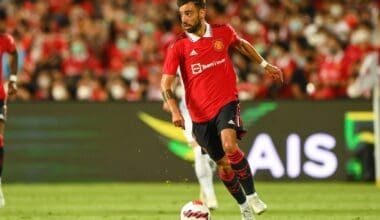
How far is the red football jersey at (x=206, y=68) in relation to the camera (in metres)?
11.3

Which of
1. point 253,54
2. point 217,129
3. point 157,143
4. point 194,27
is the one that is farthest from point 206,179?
point 157,143

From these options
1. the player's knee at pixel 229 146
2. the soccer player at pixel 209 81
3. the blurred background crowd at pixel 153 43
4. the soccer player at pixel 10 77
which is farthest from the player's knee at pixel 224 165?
the blurred background crowd at pixel 153 43

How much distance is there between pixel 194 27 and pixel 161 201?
468cm

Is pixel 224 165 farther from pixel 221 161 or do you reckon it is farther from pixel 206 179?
pixel 206 179

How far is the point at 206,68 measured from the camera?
37.3 feet

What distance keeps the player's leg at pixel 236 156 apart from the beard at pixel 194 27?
3.10ft

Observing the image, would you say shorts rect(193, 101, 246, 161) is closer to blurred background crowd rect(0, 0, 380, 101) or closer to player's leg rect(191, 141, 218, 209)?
player's leg rect(191, 141, 218, 209)

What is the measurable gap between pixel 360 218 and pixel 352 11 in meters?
10.9

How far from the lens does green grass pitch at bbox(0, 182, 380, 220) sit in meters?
13.3

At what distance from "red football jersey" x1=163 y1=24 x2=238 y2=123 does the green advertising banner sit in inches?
293

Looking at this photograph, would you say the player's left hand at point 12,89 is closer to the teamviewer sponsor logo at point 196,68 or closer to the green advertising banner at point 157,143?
the teamviewer sponsor logo at point 196,68

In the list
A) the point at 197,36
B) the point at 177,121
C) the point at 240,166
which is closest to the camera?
the point at 177,121

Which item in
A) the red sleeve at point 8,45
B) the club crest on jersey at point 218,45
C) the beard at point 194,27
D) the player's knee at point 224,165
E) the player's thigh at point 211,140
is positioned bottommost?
the player's knee at point 224,165

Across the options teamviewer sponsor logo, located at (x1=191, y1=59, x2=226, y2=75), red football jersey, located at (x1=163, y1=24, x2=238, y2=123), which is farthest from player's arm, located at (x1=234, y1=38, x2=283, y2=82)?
teamviewer sponsor logo, located at (x1=191, y1=59, x2=226, y2=75)
